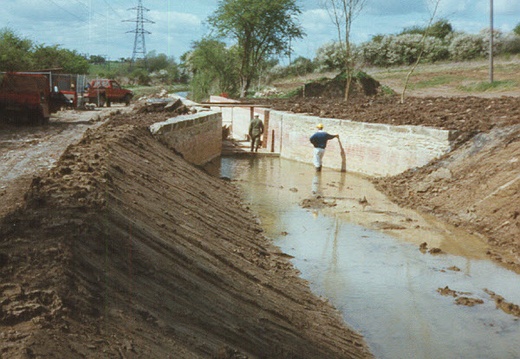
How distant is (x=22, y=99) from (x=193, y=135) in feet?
24.0

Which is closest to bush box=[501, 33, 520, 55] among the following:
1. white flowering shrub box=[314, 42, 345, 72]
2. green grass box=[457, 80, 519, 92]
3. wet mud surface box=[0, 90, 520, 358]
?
green grass box=[457, 80, 519, 92]

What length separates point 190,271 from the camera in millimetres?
6398

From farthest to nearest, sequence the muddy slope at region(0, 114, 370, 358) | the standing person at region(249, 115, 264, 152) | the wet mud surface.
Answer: the standing person at region(249, 115, 264, 152), the wet mud surface, the muddy slope at region(0, 114, 370, 358)

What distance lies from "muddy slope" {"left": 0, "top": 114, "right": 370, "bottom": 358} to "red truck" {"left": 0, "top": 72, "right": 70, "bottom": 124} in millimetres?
12922

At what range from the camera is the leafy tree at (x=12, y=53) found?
30000 millimetres

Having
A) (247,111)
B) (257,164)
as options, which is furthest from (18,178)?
(247,111)

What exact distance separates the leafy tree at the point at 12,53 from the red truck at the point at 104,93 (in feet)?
13.7

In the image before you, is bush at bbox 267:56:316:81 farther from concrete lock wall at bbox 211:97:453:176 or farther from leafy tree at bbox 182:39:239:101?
concrete lock wall at bbox 211:97:453:176

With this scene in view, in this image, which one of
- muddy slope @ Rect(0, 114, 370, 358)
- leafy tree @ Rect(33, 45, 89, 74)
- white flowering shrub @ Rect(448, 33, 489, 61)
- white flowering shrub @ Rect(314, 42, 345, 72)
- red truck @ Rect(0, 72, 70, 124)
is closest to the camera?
muddy slope @ Rect(0, 114, 370, 358)

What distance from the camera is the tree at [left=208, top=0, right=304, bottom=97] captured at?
4506 cm

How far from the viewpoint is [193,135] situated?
62.1ft

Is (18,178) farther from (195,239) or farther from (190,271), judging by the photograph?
(190,271)

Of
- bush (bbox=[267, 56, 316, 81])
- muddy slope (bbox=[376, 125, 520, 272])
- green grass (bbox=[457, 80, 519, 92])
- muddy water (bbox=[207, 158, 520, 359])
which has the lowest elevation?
muddy water (bbox=[207, 158, 520, 359])

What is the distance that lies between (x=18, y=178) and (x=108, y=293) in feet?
24.9
